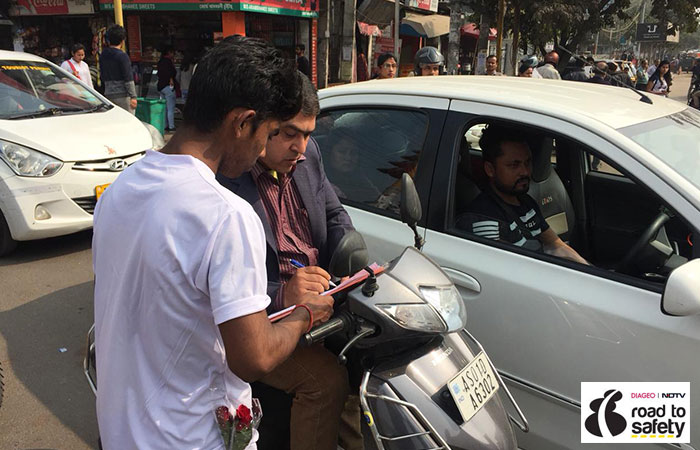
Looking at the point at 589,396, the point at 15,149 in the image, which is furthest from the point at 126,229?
the point at 15,149

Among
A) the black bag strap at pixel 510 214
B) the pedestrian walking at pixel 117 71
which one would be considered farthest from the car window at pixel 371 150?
the pedestrian walking at pixel 117 71

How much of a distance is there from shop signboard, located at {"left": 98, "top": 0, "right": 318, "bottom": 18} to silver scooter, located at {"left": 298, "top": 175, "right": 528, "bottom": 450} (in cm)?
1350

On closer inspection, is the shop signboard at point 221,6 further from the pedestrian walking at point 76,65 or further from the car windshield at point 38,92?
the car windshield at point 38,92

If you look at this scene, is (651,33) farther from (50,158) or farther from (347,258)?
(347,258)

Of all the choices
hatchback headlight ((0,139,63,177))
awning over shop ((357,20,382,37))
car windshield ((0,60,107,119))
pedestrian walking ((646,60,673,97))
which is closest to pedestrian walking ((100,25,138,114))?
car windshield ((0,60,107,119))

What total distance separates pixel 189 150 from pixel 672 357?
66.0 inches

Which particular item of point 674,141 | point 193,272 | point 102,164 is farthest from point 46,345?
point 674,141

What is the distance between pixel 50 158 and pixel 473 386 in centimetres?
406

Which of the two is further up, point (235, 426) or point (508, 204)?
point (508, 204)

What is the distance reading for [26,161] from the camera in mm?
4488

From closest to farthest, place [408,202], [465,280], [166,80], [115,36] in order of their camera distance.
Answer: [408,202] → [465,280] → [115,36] → [166,80]

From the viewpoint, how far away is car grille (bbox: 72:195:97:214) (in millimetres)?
4686

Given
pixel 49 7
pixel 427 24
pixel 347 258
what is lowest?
pixel 347 258

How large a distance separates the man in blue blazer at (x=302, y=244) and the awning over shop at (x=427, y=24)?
22.6 metres
